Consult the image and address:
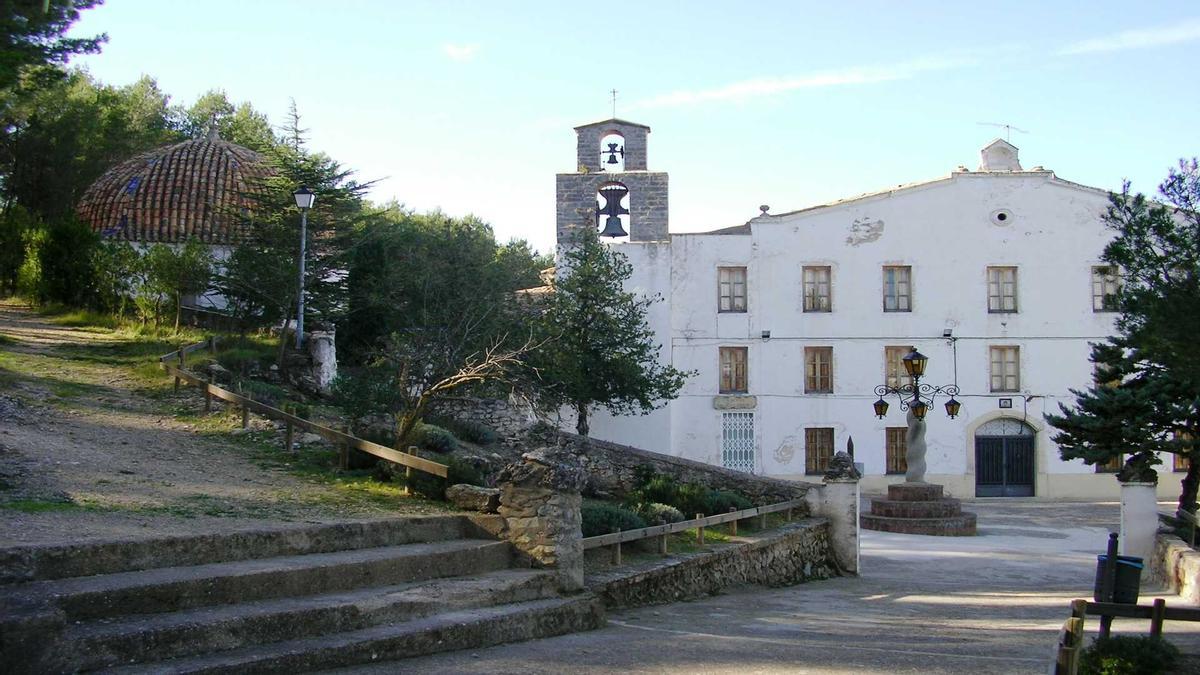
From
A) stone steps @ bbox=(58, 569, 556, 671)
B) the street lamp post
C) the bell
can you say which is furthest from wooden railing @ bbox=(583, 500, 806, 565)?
the bell

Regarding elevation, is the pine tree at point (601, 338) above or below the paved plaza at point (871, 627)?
above

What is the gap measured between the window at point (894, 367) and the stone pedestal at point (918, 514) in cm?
894

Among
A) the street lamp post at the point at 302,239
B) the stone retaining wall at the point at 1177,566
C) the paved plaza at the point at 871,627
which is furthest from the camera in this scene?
the street lamp post at the point at 302,239

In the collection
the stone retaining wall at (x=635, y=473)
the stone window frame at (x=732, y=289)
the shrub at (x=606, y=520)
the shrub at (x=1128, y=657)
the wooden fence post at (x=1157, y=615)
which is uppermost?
the stone window frame at (x=732, y=289)

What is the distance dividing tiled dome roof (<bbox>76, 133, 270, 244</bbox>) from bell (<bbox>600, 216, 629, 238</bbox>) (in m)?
9.03

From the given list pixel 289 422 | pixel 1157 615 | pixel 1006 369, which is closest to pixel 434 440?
pixel 289 422

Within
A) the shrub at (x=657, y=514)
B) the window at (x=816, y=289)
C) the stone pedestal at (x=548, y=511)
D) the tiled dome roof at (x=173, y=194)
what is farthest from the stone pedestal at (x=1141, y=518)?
the tiled dome roof at (x=173, y=194)

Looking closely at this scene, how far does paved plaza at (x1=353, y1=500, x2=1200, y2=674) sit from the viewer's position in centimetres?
833

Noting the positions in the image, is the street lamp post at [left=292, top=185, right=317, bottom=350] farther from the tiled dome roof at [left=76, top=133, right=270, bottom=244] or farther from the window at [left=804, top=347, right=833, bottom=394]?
the window at [left=804, top=347, right=833, bottom=394]

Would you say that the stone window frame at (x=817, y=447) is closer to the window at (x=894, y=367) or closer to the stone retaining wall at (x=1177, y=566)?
the window at (x=894, y=367)

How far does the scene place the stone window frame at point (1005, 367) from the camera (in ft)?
106

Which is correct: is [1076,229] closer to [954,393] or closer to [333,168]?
[954,393]

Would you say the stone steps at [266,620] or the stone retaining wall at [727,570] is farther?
the stone retaining wall at [727,570]

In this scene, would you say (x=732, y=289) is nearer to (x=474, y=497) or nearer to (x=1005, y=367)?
(x=1005, y=367)
